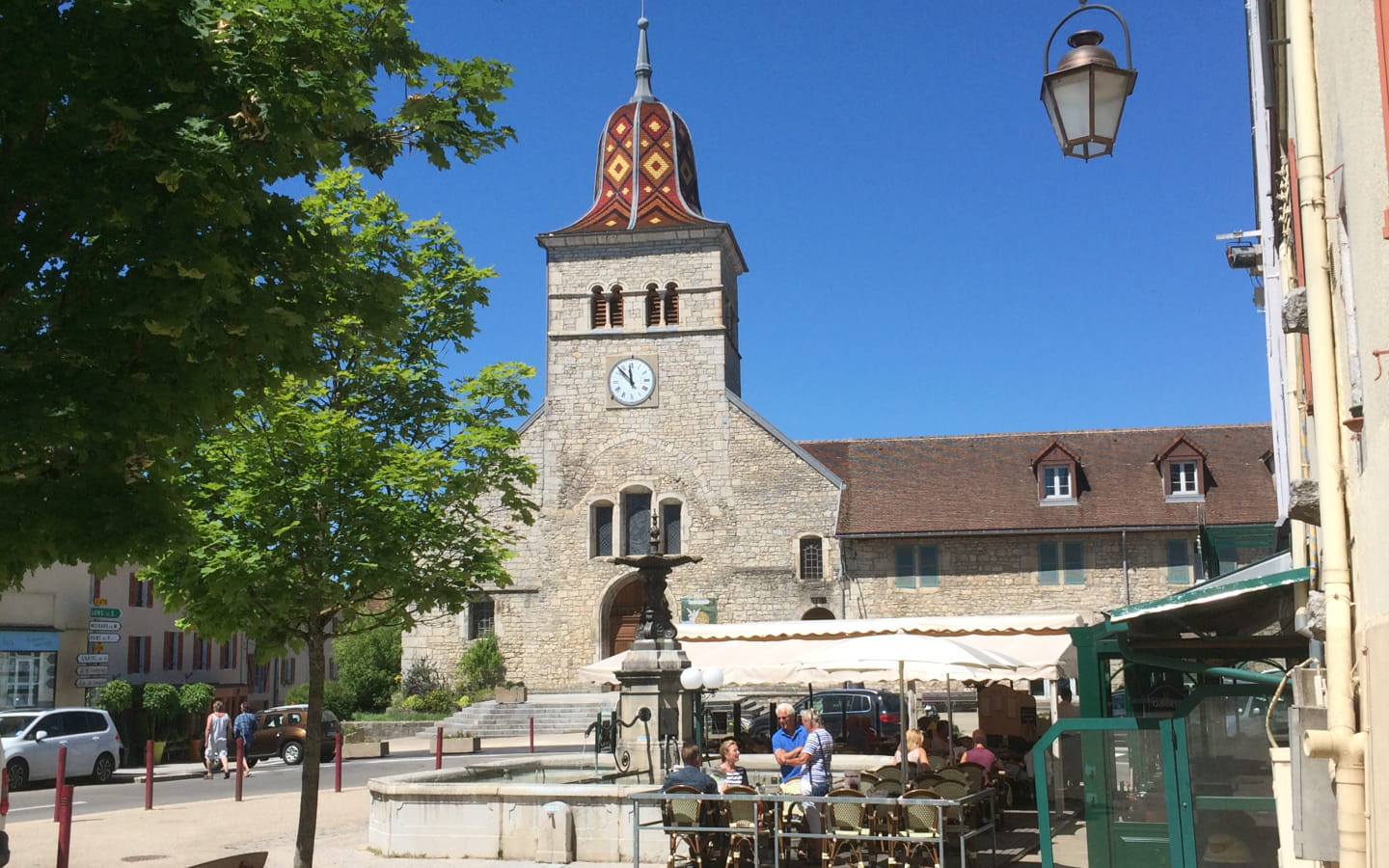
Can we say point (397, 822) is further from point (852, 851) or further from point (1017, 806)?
point (1017, 806)

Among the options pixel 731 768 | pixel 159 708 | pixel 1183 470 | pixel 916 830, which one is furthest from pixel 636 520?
pixel 916 830

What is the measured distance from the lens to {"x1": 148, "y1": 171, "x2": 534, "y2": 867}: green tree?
11031mm

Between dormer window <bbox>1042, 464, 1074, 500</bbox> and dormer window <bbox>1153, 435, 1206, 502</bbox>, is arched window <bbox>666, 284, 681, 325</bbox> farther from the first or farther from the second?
dormer window <bbox>1153, 435, 1206, 502</bbox>

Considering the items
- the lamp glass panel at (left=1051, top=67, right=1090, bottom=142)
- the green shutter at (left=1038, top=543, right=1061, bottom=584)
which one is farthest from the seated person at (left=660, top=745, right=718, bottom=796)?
the green shutter at (left=1038, top=543, right=1061, bottom=584)

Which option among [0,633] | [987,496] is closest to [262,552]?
[0,633]

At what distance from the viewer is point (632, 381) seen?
122 feet

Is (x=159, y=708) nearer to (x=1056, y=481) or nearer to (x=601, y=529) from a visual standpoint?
(x=601, y=529)

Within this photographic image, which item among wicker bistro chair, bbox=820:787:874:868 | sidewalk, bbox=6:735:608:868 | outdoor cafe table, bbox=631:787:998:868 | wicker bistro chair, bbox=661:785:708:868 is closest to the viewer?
outdoor cafe table, bbox=631:787:998:868

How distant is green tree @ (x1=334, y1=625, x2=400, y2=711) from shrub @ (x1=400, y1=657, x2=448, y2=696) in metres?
1.71

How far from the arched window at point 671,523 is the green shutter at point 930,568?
6.56 m

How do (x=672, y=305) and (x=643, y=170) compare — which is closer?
(x=672, y=305)

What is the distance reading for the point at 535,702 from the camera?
113 feet

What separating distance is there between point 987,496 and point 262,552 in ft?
89.7

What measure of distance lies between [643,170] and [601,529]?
11054 mm
